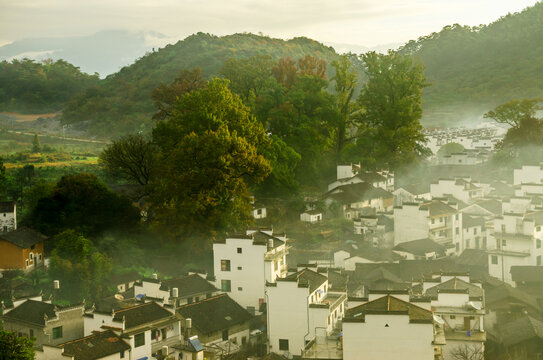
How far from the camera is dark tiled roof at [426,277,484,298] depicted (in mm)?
18531

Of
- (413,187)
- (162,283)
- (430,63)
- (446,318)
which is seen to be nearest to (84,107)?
(413,187)

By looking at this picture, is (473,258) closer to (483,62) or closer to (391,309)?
(391,309)

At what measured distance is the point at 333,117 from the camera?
31.7m

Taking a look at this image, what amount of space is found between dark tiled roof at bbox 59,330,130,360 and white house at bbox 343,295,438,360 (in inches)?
208

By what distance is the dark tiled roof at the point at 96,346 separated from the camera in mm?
14461

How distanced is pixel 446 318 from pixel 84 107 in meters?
35.3

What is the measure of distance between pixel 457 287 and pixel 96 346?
9956mm

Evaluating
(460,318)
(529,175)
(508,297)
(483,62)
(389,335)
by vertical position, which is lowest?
(508,297)

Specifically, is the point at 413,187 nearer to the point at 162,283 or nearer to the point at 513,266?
the point at 513,266


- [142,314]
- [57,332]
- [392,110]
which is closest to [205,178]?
[142,314]

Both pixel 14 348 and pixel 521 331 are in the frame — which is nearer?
pixel 14 348

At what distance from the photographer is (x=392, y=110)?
106 ft

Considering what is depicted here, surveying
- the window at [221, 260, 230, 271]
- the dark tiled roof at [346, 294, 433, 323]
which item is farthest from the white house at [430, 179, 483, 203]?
the dark tiled roof at [346, 294, 433, 323]

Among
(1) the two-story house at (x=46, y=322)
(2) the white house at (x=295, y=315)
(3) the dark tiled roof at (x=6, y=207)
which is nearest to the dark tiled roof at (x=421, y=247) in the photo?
(2) the white house at (x=295, y=315)
